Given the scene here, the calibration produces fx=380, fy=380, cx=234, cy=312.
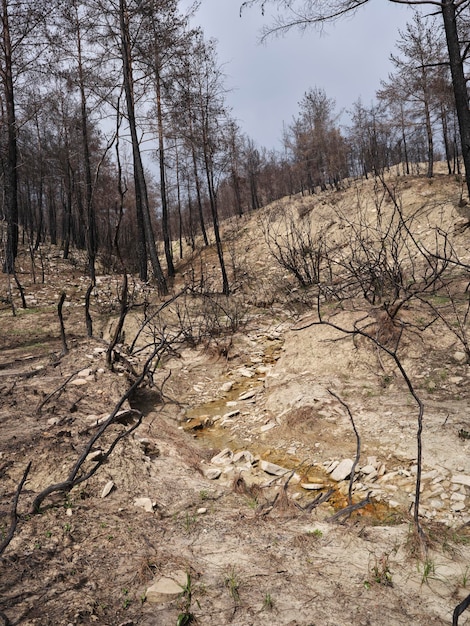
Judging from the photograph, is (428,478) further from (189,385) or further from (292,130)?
(292,130)

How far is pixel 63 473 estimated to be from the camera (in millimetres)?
3150

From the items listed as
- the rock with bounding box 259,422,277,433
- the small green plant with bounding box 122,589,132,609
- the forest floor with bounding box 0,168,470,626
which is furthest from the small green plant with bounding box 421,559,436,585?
the rock with bounding box 259,422,277,433

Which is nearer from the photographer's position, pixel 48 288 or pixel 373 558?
pixel 373 558

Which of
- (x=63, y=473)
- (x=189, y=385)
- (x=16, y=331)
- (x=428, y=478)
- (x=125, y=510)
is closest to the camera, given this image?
(x=125, y=510)

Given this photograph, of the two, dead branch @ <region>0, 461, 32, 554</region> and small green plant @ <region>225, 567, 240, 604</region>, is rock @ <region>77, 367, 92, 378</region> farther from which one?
small green plant @ <region>225, 567, 240, 604</region>

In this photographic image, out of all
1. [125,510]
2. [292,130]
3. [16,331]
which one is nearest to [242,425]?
[125,510]

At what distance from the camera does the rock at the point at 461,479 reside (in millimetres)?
3201

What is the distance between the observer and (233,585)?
6.76 feet

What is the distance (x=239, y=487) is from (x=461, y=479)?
191cm

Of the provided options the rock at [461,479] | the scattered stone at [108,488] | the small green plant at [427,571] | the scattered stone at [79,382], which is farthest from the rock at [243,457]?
the scattered stone at [79,382]

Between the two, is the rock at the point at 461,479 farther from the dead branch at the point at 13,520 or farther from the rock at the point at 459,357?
the dead branch at the point at 13,520

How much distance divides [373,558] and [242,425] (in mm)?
2985

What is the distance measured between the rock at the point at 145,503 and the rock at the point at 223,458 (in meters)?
1.30

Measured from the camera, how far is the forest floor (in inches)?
77.5
